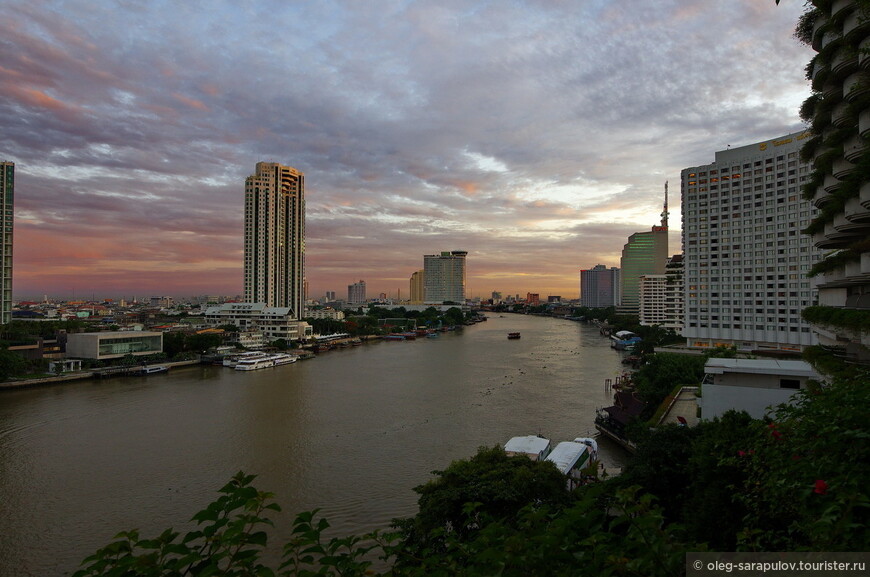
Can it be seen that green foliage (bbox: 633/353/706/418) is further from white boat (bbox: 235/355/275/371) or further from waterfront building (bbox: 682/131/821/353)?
white boat (bbox: 235/355/275/371)

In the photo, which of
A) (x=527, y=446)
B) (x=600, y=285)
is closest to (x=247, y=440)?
(x=527, y=446)

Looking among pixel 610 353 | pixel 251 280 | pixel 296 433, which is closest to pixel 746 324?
pixel 610 353

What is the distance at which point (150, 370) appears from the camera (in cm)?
1850

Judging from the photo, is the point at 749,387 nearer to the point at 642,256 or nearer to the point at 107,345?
the point at 107,345

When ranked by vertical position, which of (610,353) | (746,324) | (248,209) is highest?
(248,209)

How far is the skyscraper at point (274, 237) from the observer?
34.6 metres

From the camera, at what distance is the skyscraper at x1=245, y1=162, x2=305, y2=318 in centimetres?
3462

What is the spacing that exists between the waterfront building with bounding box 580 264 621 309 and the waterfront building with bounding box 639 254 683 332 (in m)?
59.1

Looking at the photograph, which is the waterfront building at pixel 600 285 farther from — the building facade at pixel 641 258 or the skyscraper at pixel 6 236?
the skyscraper at pixel 6 236

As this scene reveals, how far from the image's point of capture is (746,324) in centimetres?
Answer: 1952

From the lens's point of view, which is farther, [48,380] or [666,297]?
[666,297]

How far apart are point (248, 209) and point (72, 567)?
32.2 metres

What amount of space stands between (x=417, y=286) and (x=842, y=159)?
286ft

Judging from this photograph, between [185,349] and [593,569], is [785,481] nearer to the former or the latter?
[593,569]
